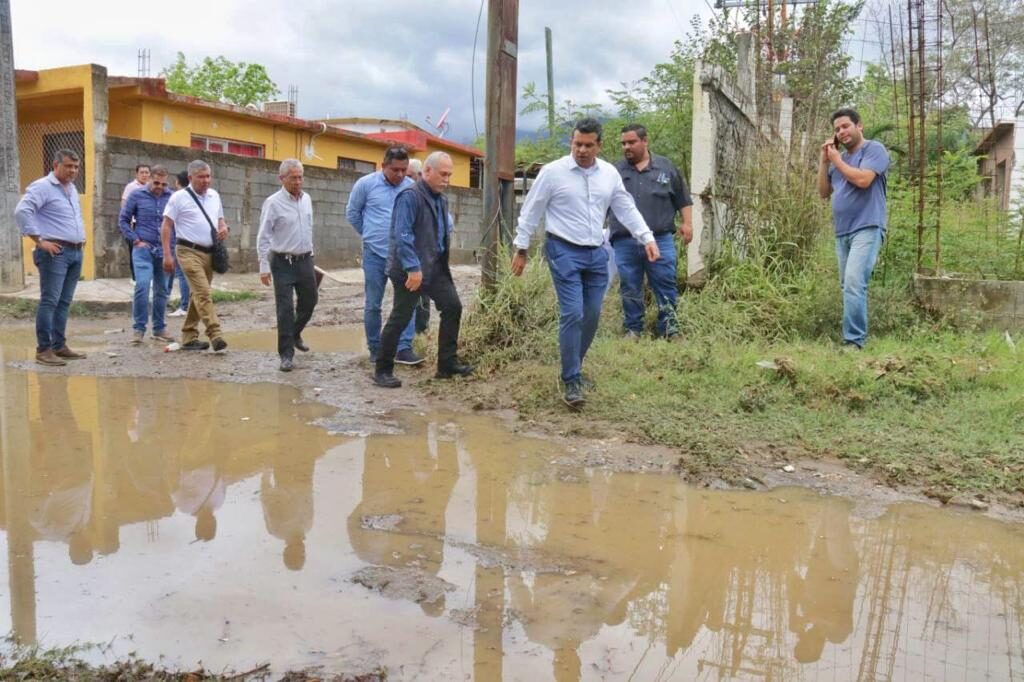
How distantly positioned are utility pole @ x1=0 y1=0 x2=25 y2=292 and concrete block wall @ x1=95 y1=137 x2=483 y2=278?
4.08 ft

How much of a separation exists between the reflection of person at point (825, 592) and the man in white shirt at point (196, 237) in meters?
5.46

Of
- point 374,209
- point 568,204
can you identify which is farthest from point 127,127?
point 568,204

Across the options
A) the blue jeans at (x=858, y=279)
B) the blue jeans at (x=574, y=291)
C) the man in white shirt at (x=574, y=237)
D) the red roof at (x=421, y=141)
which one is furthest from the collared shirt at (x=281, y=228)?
the red roof at (x=421, y=141)

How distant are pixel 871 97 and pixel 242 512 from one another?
12.7 m

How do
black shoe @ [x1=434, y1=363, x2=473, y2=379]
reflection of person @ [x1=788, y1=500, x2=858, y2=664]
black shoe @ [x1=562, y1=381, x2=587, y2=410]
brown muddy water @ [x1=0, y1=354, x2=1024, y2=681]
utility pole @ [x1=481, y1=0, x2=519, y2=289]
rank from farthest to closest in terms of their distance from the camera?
utility pole @ [x1=481, y1=0, x2=519, y2=289], black shoe @ [x1=434, y1=363, x2=473, y2=379], black shoe @ [x1=562, y1=381, x2=587, y2=410], reflection of person @ [x1=788, y1=500, x2=858, y2=664], brown muddy water @ [x1=0, y1=354, x2=1024, y2=681]

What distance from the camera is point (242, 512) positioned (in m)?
3.72

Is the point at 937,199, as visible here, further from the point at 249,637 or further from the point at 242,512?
the point at 249,637

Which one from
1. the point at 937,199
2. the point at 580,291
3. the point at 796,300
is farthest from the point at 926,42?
the point at 580,291

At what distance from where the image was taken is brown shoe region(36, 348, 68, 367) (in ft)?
22.8

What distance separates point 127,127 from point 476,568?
556 inches

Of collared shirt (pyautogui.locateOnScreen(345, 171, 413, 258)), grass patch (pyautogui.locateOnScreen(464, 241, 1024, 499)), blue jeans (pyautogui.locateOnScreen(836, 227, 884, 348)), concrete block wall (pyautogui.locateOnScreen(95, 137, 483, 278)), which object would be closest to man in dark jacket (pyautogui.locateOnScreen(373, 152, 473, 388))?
grass patch (pyautogui.locateOnScreen(464, 241, 1024, 499))

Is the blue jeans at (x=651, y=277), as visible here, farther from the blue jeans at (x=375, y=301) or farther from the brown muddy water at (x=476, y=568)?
the brown muddy water at (x=476, y=568)

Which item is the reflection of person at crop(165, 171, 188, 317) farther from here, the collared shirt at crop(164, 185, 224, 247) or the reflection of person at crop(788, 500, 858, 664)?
the reflection of person at crop(788, 500, 858, 664)

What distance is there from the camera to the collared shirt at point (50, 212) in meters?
6.83
